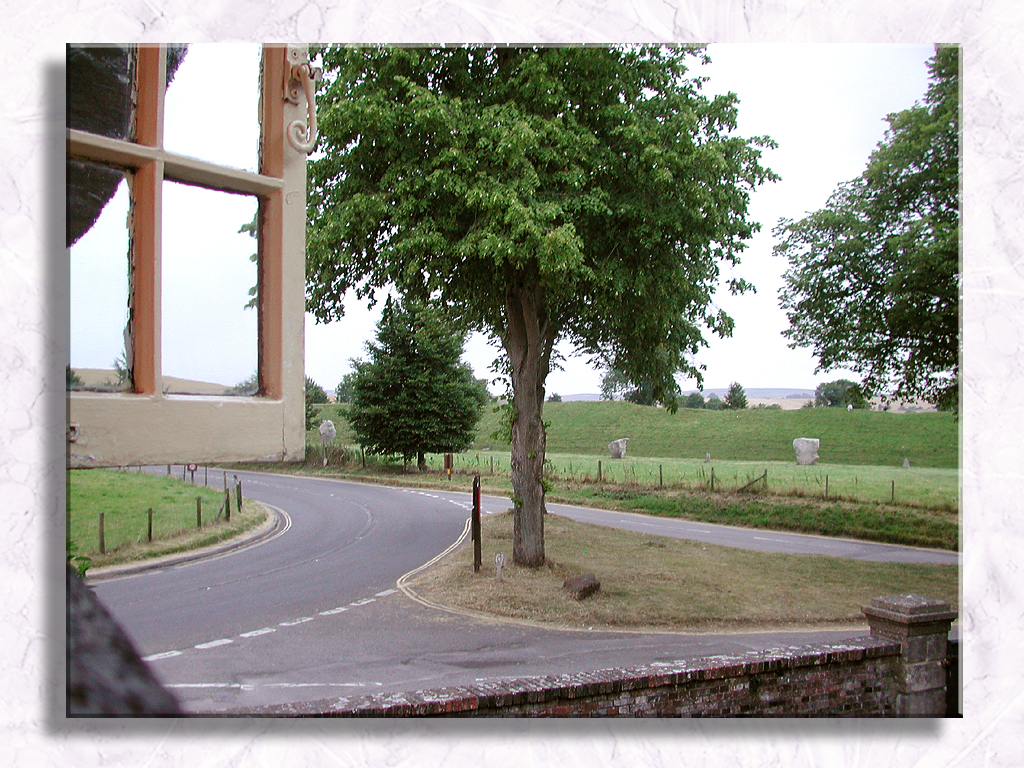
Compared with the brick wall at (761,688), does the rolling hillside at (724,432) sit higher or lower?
higher

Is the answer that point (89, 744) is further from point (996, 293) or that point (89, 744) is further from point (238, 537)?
point (996, 293)

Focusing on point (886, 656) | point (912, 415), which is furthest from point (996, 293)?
point (912, 415)

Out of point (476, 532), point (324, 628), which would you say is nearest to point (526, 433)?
point (476, 532)

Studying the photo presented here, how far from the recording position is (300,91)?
177 centimetres

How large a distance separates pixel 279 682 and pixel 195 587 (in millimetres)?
1901

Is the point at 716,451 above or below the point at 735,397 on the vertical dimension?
below

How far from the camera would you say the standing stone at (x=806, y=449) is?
733 cm

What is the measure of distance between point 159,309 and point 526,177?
11.7 ft

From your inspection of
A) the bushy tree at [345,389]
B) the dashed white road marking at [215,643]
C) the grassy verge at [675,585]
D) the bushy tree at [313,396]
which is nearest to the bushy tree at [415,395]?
the bushy tree at [345,389]

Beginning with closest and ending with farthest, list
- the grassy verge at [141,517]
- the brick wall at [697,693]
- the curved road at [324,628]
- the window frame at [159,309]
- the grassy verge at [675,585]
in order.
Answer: the window frame at [159,309] < the brick wall at [697,693] < the curved road at [324,628] < the grassy verge at [141,517] < the grassy verge at [675,585]

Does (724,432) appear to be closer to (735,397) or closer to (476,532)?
(735,397)

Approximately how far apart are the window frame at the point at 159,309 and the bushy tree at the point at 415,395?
5.81 metres

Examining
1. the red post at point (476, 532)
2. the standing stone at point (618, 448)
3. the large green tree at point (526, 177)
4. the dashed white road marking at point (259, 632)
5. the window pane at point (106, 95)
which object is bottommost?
the dashed white road marking at point (259, 632)

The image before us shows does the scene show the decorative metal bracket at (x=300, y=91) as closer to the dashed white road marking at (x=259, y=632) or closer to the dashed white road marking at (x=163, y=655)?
the dashed white road marking at (x=163, y=655)
